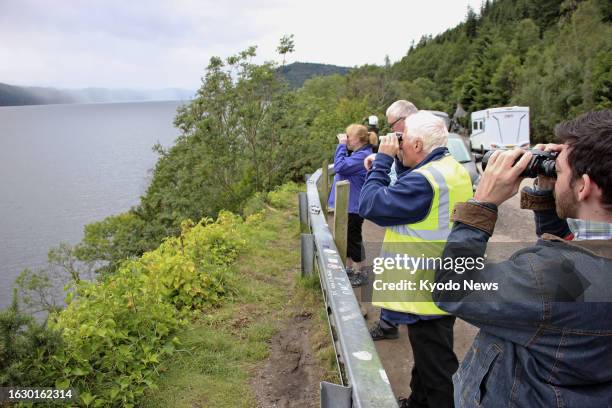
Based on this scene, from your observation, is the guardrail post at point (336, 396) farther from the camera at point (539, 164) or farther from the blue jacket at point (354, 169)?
the blue jacket at point (354, 169)

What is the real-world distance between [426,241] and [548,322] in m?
1.39

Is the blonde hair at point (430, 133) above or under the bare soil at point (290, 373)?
above

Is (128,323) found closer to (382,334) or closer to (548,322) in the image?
(382,334)

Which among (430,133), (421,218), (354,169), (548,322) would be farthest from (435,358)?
(354,169)

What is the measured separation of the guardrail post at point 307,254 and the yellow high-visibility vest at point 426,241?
2014mm

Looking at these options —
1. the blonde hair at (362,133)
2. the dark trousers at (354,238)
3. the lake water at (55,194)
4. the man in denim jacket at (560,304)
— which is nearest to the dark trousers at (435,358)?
the man in denim jacket at (560,304)

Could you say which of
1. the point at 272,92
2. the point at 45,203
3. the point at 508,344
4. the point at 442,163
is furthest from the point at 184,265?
the point at 45,203

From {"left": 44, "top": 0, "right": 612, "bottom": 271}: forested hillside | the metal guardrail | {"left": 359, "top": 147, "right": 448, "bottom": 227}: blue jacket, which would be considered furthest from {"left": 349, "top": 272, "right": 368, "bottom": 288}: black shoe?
{"left": 44, "top": 0, "right": 612, "bottom": 271}: forested hillside

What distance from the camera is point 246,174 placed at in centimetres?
1742

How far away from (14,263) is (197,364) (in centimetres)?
3188

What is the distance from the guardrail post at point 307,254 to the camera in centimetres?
492

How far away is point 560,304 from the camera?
1.31 m

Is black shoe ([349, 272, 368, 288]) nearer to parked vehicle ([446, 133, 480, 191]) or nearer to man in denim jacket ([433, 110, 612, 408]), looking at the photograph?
man in denim jacket ([433, 110, 612, 408])

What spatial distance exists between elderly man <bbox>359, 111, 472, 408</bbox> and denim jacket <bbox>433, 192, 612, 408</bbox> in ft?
3.52
